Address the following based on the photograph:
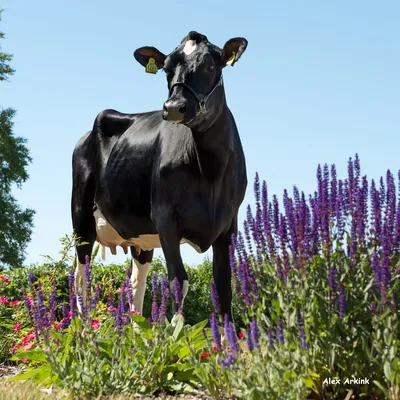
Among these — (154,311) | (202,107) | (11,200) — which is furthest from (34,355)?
(11,200)

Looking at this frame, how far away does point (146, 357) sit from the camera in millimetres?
4379

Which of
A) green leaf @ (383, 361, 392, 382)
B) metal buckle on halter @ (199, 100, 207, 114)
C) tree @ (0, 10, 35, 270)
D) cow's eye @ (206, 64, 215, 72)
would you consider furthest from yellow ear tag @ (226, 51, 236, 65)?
tree @ (0, 10, 35, 270)

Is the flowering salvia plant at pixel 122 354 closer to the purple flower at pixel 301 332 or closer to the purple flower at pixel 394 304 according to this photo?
the purple flower at pixel 301 332

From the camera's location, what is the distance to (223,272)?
5.64 meters

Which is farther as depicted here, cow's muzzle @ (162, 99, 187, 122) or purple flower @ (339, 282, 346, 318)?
cow's muzzle @ (162, 99, 187, 122)

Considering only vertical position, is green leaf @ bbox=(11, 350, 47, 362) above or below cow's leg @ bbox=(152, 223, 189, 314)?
below

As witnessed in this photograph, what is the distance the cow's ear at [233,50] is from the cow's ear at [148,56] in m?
0.77

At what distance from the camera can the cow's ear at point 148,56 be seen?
594 centimetres

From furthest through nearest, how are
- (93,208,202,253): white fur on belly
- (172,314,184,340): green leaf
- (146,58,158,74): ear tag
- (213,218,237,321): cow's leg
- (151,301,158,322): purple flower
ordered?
1. (93,208,202,253): white fur on belly
2. (146,58,158,74): ear tag
3. (213,218,237,321): cow's leg
4. (172,314,184,340): green leaf
5. (151,301,158,322): purple flower

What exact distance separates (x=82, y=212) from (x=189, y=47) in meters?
3.14

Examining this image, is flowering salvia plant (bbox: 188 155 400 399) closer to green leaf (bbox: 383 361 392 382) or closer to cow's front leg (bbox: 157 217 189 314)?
green leaf (bbox: 383 361 392 382)

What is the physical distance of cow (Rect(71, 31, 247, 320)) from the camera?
203 inches

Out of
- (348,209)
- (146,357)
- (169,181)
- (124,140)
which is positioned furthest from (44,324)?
(124,140)

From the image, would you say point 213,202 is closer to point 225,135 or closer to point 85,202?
point 225,135
